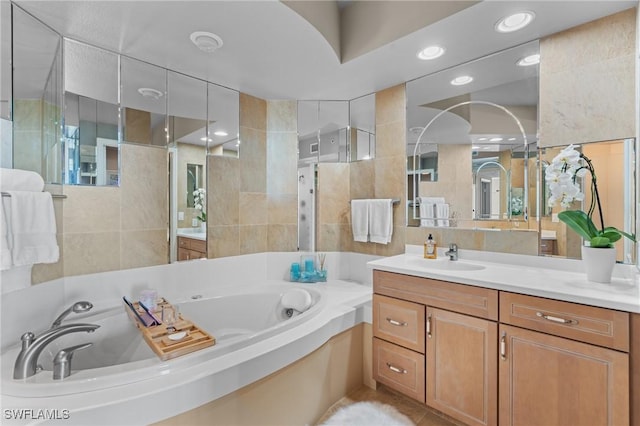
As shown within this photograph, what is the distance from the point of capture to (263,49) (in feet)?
6.25

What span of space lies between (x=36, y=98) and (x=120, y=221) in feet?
2.63

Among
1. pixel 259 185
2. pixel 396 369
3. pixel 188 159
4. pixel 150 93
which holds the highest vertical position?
pixel 150 93

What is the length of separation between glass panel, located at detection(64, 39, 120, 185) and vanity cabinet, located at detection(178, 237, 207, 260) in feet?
2.04

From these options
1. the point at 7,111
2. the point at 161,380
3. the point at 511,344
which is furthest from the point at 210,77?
the point at 511,344

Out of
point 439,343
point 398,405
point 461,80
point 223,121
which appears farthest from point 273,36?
point 398,405

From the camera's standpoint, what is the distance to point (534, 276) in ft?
5.25

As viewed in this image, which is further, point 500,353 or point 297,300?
point 297,300

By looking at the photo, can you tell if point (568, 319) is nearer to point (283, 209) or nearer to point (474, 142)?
point (474, 142)

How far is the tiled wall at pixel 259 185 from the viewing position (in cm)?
254

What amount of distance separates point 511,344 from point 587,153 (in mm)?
1140

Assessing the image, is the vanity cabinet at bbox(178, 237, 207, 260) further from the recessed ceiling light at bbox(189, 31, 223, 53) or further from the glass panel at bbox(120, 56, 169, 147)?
the recessed ceiling light at bbox(189, 31, 223, 53)

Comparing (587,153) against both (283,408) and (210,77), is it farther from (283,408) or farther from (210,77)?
(210,77)

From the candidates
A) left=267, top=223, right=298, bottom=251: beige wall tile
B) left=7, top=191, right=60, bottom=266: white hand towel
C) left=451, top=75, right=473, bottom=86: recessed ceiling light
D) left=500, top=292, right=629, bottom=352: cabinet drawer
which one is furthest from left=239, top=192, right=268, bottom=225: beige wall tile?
left=500, top=292, right=629, bottom=352: cabinet drawer

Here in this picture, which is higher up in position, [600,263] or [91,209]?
[91,209]
